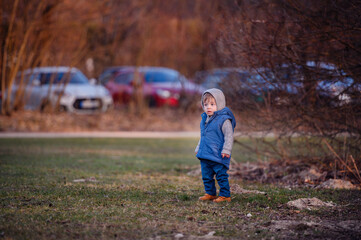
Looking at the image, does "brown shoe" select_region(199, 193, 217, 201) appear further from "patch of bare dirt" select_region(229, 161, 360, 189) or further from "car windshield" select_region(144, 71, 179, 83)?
"car windshield" select_region(144, 71, 179, 83)

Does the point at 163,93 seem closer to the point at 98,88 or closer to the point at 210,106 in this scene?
the point at 98,88

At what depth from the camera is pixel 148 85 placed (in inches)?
711

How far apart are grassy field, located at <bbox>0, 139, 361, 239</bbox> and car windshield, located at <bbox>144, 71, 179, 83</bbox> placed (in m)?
10.0

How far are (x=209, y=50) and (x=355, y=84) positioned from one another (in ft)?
8.97

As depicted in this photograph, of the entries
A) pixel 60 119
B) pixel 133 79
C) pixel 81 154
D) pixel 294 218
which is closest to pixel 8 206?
pixel 294 218

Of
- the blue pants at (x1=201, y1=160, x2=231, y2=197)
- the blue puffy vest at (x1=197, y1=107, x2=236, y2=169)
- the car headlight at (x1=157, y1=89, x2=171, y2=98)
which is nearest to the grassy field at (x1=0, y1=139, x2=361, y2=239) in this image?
the blue pants at (x1=201, y1=160, x2=231, y2=197)

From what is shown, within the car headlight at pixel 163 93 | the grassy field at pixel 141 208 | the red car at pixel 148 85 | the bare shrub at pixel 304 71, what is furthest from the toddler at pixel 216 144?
the car headlight at pixel 163 93

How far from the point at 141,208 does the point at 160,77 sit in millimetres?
14107

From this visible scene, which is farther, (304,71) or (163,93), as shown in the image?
(163,93)

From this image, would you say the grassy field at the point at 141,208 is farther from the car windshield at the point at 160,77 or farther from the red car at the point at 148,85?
the car windshield at the point at 160,77

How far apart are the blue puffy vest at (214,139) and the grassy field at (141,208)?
0.52 meters

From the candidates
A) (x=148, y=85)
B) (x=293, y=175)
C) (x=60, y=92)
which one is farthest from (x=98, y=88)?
(x=293, y=175)

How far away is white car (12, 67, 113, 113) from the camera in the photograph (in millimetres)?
15609

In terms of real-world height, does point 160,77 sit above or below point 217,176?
above
